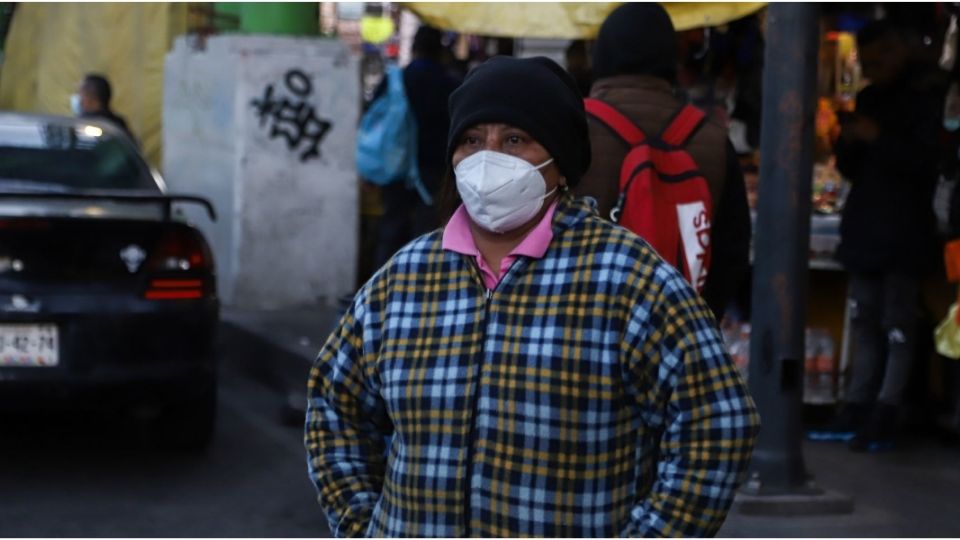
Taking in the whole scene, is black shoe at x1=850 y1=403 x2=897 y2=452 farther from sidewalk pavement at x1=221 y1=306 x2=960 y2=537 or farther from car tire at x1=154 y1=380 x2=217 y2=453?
car tire at x1=154 y1=380 x2=217 y2=453

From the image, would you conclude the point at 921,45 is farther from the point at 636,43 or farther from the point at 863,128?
the point at 636,43

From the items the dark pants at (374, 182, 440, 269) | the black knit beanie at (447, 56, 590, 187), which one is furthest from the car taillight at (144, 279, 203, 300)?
the black knit beanie at (447, 56, 590, 187)

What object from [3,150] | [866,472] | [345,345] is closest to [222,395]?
[3,150]

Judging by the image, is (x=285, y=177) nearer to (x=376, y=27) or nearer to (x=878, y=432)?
(x=878, y=432)

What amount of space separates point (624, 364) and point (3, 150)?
18.4ft

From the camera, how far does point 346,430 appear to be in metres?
2.59

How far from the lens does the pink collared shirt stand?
246 cm

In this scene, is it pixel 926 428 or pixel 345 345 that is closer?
pixel 345 345

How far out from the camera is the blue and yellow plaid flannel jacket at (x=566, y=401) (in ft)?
7.80

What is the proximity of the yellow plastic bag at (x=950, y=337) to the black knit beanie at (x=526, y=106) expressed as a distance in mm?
4920

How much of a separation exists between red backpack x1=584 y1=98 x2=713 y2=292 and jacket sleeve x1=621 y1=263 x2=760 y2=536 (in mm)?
1762

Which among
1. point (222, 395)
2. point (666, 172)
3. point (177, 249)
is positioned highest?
point (666, 172)

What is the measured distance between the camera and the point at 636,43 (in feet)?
14.1

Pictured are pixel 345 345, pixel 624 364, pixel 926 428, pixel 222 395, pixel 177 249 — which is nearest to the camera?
pixel 624 364
